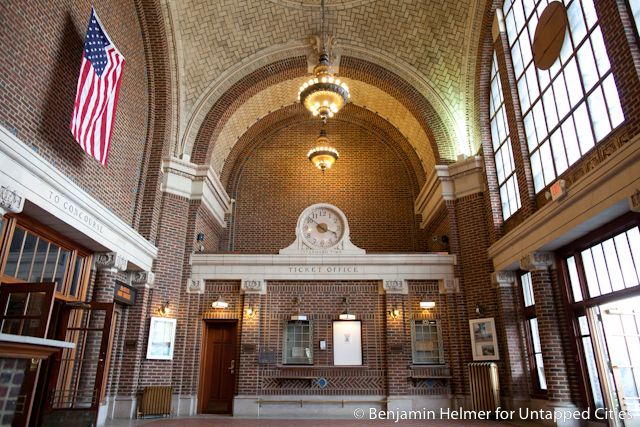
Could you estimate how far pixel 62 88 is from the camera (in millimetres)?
8492

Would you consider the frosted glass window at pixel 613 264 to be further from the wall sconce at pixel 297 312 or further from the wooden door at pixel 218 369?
the wooden door at pixel 218 369

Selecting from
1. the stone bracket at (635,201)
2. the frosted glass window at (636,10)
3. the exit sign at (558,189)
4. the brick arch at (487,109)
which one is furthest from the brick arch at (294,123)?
the stone bracket at (635,201)

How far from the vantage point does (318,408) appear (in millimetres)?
11531

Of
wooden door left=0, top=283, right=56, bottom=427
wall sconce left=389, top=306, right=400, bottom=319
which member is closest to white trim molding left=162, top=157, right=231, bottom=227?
wooden door left=0, top=283, right=56, bottom=427

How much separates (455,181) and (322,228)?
413 centimetres

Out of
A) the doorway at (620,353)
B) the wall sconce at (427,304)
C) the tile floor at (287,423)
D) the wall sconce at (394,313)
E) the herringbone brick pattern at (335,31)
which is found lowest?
the tile floor at (287,423)

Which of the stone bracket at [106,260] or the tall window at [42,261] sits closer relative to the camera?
the tall window at [42,261]

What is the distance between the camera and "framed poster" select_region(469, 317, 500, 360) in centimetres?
1120

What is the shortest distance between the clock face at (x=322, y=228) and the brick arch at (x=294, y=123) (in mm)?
4330

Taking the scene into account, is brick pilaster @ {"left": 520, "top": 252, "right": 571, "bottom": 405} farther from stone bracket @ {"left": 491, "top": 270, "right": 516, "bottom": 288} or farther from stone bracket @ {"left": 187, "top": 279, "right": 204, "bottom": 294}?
stone bracket @ {"left": 187, "top": 279, "right": 204, "bottom": 294}

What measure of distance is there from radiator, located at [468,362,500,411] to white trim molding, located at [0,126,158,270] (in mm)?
8626

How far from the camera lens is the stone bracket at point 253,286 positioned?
12.4 meters

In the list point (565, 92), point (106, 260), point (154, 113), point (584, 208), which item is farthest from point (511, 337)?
point (154, 113)

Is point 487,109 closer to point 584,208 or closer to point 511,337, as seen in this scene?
point 584,208
